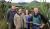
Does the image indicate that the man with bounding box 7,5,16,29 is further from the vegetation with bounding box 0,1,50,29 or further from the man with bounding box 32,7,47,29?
the man with bounding box 32,7,47,29

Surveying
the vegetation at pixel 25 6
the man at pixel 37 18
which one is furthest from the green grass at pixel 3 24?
the man at pixel 37 18

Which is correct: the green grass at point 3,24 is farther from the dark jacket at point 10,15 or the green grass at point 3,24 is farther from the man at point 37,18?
the man at point 37,18

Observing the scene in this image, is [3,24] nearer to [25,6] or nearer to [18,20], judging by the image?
[18,20]

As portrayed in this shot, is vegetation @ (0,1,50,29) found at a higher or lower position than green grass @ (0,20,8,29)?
higher

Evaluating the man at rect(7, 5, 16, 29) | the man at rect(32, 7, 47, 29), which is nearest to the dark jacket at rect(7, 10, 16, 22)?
the man at rect(7, 5, 16, 29)

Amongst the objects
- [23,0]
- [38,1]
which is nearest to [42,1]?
[38,1]

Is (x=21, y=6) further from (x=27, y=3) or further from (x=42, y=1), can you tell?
(x=42, y=1)

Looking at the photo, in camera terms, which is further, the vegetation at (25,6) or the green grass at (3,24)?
the green grass at (3,24)

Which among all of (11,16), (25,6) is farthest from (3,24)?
(25,6)

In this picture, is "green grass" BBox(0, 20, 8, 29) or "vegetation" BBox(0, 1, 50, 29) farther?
"green grass" BBox(0, 20, 8, 29)

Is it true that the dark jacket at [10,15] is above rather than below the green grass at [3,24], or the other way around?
above

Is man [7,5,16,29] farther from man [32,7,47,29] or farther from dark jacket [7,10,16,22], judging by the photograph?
man [32,7,47,29]

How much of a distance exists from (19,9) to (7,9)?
122mm

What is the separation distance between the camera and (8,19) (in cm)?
127
